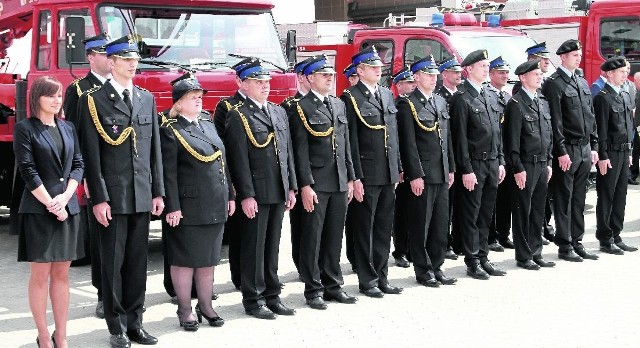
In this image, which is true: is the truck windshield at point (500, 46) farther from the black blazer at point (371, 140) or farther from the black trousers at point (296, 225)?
the black trousers at point (296, 225)

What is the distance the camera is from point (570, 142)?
934 cm

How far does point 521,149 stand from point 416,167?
1.23m

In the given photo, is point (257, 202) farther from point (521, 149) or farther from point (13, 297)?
point (521, 149)

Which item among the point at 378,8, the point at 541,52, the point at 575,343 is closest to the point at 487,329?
the point at 575,343

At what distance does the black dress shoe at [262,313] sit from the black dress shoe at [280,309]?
10 cm

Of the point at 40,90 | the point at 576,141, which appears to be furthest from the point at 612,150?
the point at 40,90

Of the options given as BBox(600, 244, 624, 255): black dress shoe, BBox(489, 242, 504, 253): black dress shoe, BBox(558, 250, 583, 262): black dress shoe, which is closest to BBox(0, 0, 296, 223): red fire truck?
BBox(489, 242, 504, 253): black dress shoe

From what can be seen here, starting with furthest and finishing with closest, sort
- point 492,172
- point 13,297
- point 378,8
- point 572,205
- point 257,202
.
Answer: point 378,8 < point 572,205 < point 492,172 < point 13,297 < point 257,202

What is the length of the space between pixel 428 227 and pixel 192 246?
234cm

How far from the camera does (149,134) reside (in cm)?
661

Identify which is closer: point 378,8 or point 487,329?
point 487,329

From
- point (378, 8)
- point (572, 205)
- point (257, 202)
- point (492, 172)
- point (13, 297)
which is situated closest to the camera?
point (257, 202)

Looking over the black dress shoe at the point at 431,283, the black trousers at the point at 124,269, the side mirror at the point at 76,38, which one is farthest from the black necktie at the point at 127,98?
the black dress shoe at the point at 431,283

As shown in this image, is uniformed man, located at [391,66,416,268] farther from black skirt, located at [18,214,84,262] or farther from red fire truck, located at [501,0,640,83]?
red fire truck, located at [501,0,640,83]
